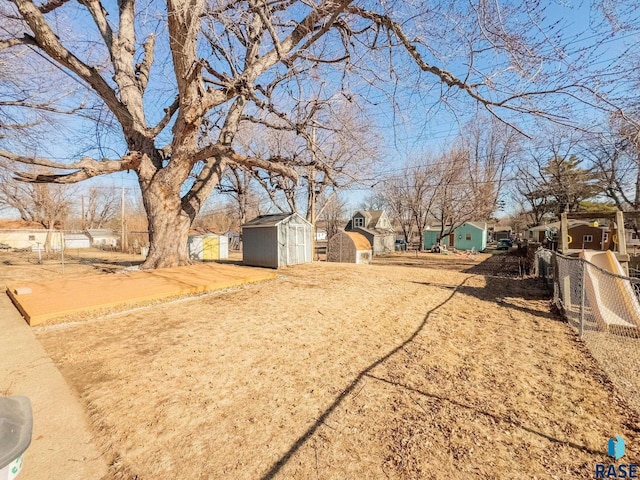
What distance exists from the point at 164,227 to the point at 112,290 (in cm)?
306

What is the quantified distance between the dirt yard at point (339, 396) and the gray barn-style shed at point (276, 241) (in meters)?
7.12

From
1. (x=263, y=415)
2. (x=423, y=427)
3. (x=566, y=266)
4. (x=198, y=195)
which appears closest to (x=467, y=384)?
(x=423, y=427)

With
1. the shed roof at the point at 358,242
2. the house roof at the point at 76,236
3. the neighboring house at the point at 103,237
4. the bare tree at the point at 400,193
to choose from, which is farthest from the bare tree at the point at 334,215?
the house roof at the point at 76,236

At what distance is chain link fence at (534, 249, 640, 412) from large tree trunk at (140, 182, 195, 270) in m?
9.93

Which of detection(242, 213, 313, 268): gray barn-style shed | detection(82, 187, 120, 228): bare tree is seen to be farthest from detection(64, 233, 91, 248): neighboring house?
detection(242, 213, 313, 268): gray barn-style shed

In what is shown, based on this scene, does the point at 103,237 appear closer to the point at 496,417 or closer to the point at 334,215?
the point at 334,215

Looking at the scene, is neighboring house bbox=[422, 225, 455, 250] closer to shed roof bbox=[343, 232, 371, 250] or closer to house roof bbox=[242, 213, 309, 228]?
shed roof bbox=[343, 232, 371, 250]

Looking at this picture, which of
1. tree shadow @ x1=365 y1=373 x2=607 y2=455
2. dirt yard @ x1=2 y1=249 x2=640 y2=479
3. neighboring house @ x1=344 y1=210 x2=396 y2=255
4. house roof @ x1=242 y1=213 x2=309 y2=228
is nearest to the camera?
dirt yard @ x1=2 y1=249 x2=640 y2=479

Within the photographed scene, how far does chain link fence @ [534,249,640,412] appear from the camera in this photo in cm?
337

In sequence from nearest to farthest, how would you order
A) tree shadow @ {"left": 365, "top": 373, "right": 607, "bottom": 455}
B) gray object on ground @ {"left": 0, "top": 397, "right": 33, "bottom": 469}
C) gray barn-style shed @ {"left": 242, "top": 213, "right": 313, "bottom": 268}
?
1. gray object on ground @ {"left": 0, "top": 397, "right": 33, "bottom": 469}
2. tree shadow @ {"left": 365, "top": 373, "right": 607, "bottom": 455}
3. gray barn-style shed @ {"left": 242, "top": 213, "right": 313, "bottom": 268}

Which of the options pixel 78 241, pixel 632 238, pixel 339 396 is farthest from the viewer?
pixel 78 241

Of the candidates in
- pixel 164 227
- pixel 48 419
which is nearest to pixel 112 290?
pixel 164 227

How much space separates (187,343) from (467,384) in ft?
11.3

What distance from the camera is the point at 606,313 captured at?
4.84 metres
